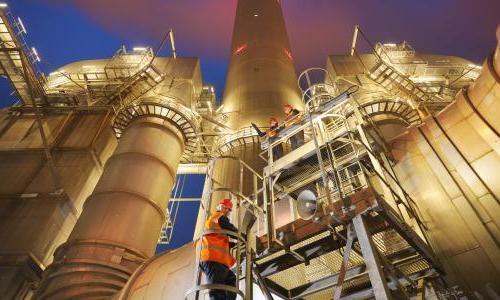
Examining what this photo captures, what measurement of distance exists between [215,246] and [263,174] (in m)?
3.11

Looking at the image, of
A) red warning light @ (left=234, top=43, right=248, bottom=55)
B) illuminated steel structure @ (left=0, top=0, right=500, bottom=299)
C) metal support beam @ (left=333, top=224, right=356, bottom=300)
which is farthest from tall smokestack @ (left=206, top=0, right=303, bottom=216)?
metal support beam @ (left=333, top=224, right=356, bottom=300)

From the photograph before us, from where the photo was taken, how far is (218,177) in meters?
15.2

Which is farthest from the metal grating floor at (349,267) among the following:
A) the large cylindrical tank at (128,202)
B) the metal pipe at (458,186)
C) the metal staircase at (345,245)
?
the large cylindrical tank at (128,202)

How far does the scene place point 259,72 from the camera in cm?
2156

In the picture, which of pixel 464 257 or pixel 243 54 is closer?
pixel 464 257

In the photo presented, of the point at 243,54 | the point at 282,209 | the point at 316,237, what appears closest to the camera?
the point at 316,237

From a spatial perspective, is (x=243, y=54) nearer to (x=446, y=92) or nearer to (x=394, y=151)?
(x=446, y=92)

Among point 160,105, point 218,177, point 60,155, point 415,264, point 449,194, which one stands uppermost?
point 160,105

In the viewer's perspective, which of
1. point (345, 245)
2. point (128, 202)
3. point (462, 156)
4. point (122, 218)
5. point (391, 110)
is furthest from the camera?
point (391, 110)

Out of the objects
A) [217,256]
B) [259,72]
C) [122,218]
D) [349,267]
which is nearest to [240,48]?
[259,72]

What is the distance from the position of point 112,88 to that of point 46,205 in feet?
29.8

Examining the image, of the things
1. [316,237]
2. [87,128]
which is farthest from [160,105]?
[316,237]

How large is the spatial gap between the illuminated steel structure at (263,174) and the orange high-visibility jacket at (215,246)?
13.0 inches

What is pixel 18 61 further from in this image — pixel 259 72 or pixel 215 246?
pixel 215 246
